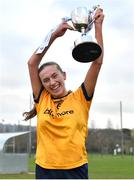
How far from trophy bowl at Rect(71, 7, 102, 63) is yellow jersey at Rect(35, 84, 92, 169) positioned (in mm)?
265

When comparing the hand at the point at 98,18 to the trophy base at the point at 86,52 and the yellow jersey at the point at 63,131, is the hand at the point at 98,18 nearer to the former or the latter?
the trophy base at the point at 86,52

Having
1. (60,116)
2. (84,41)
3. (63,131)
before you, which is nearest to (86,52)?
(84,41)

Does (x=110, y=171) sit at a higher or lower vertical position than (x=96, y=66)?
lower

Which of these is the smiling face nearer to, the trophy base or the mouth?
the mouth

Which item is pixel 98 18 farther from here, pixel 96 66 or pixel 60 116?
pixel 60 116

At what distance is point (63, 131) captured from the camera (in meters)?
4.25

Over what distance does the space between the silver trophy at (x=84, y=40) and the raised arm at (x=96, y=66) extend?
6cm

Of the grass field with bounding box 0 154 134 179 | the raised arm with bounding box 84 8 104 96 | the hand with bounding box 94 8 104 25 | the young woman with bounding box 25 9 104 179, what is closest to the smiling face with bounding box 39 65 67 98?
the young woman with bounding box 25 9 104 179

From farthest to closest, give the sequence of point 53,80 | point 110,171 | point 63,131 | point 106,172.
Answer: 1. point 110,171
2. point 106,172
3. point 53,80
4. point 63,131

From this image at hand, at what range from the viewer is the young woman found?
13.7 ft

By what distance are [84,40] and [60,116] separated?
645 mm

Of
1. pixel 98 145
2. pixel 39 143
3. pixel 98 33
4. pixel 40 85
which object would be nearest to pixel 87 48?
pixel 98 33

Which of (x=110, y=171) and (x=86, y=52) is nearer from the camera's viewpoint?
(x=86, y=52)

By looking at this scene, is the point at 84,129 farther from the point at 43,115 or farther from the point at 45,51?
the point at 45,51
